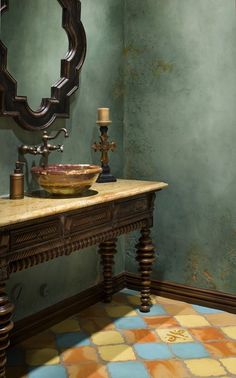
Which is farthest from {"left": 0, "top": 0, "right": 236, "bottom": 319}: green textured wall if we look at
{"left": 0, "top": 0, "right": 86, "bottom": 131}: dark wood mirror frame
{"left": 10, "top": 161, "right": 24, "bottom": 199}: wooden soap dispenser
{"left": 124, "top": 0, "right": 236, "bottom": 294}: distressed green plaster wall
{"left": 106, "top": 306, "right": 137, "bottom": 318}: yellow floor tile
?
{"left": 10, "top": 161, "right": 24, "bottom": 199}: wooden soap dispenser

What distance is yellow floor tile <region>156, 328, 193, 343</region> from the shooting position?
248 cm

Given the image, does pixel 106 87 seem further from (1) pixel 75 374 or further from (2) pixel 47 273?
(1) pixel 75 374

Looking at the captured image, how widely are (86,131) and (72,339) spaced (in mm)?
1221

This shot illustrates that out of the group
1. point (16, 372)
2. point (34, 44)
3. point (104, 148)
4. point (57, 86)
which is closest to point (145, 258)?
point (104, 148)

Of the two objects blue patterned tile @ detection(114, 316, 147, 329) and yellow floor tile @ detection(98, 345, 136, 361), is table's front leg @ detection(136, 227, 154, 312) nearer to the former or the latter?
blue patterned tile @ detection(114, 316, 147, 329)

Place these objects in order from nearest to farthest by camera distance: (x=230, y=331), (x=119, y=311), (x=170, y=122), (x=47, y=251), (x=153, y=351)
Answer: (x=47, y=251) → (x=153, y=351) → (x=230, y=331) → (x=119, y=311) → (x=170, y=122)

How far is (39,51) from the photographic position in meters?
2.44

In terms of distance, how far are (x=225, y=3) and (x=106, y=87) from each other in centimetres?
88

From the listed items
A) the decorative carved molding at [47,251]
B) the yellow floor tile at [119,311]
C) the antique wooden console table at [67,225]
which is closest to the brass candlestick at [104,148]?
the antique wooden console table at [67,225]

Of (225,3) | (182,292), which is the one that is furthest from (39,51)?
(182,292)

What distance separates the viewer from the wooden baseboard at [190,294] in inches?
114

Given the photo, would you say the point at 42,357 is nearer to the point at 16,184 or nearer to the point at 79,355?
the point at 79,355

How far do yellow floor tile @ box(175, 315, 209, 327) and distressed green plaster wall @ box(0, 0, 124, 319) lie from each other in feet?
2.04

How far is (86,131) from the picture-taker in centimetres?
285
